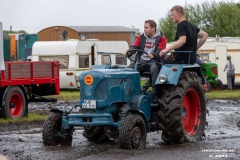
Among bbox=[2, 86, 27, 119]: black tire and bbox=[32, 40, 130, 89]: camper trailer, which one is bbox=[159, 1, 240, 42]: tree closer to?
bbox=[32, 40, 130, 89]: camper trailer

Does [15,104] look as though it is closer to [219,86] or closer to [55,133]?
[55,133]

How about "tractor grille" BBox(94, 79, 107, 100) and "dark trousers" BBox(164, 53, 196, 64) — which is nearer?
"tractor grille" BBox(94, 79, 107, 100)

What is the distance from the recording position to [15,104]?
17.7 m

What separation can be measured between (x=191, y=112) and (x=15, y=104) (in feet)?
21.8

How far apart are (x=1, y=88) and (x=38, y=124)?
180 cm

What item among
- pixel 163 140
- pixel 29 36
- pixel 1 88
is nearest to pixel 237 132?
pixel 163 140

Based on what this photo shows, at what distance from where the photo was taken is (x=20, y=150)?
10.4 m

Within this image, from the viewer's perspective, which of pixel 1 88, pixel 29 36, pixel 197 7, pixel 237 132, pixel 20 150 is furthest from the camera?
pixel 197 7

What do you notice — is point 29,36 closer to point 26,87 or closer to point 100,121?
point 26,87

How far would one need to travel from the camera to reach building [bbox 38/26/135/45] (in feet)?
163

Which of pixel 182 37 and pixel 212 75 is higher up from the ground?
pixel 182 37

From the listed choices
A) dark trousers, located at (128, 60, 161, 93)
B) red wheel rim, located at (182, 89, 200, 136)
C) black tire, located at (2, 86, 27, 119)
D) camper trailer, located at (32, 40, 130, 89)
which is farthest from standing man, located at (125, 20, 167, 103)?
camper trailer, located at (32, 40, 130, 89)

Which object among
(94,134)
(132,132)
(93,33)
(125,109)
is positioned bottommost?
(94,134)

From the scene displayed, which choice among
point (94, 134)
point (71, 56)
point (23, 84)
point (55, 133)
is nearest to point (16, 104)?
point (23, 84)
